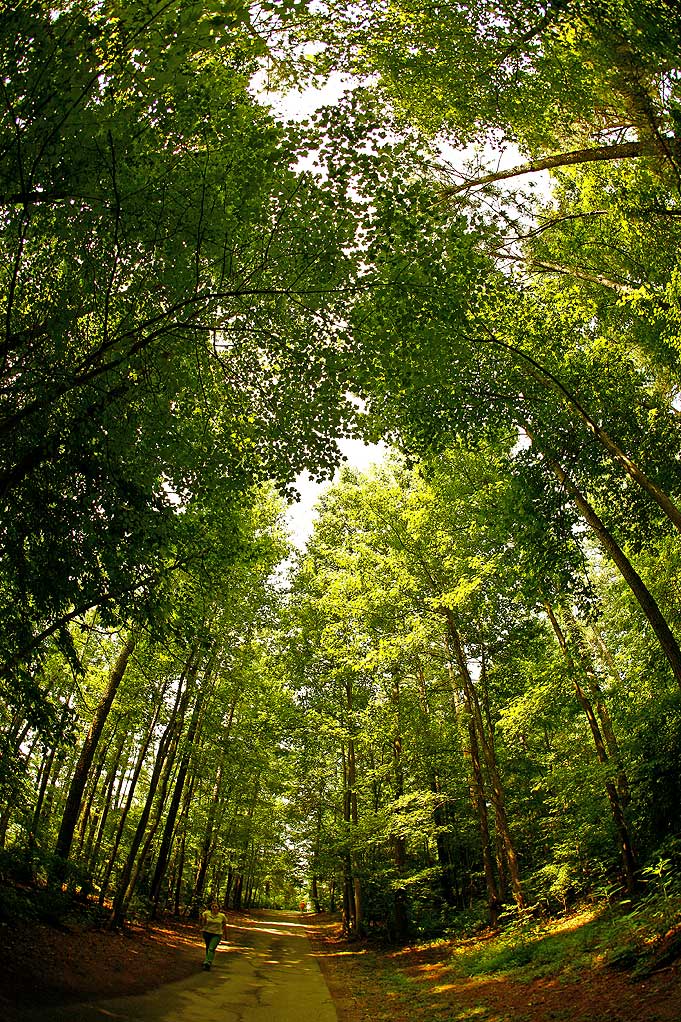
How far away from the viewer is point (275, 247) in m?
5.67

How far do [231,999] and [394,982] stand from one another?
4.16 metres

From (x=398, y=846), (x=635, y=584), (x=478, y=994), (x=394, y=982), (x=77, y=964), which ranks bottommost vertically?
(x=394, y=982)

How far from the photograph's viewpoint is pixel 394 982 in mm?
10672

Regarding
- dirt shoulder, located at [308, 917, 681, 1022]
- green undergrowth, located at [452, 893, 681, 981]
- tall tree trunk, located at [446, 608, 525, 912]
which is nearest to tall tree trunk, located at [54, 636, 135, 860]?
dirt shoulder, located at [308, 917, 681, 1022]

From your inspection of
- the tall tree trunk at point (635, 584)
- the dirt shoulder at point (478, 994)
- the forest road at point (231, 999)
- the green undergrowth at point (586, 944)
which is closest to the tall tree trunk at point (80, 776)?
the forest road at point (231, 999)

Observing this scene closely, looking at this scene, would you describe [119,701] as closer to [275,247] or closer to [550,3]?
[275,247]

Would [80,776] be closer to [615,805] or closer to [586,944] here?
[586,944]

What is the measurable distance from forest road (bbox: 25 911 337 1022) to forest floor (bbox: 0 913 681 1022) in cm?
29

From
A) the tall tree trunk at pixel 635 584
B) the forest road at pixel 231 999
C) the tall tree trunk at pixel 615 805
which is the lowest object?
the forest road at pixel 231 999

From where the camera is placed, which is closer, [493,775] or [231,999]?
[231,999]

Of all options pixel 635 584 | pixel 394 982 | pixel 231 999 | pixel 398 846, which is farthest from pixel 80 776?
pixel 635 584

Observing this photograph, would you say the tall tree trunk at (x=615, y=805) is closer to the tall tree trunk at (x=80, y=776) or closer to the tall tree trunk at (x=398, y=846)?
the tall tree trunk at (x=398, y=846)

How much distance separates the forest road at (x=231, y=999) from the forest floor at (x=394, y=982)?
0.29 metres

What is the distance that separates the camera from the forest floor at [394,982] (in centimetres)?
582
